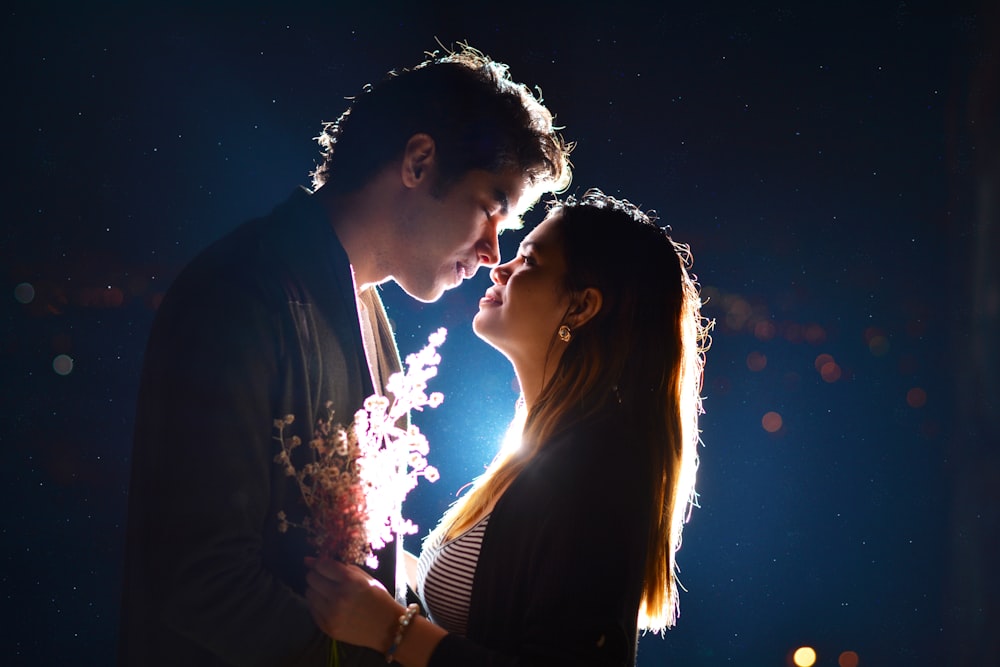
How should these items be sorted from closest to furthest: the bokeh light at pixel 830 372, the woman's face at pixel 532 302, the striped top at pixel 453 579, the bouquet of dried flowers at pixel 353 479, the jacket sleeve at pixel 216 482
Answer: the jacket sleeve at pixel 216 482 → the bouquet of dried flowers at pixel 353 479 → the striped top at pixel 453 579 → the woman's face at pixel 532 302 → the bokeh light at pixel 830 372

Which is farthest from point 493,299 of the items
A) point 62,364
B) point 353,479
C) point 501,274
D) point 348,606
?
point 62,364

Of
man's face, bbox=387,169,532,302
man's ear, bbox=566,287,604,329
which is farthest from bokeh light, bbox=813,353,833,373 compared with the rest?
man's face, bbox=387,169,532,302

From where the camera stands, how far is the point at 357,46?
8.34 ft

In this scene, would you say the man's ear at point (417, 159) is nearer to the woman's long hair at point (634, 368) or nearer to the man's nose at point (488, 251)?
the man's nose at point (488, 251)

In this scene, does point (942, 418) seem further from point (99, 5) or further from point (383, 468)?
point (99, 5)

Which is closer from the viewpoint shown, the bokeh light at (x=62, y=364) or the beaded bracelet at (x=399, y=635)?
the beaded bracelet at (x=399, y=635)

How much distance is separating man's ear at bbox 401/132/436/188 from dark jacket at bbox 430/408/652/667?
0.66 metres

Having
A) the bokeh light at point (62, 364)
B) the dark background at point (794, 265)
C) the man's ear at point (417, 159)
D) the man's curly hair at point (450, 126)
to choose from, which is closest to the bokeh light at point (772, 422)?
the dark background at point (794, 265)

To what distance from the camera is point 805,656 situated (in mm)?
2906

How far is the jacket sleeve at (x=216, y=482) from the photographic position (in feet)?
3.94

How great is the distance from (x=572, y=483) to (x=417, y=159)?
2.61 feet

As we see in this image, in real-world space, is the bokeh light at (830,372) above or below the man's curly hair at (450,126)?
below

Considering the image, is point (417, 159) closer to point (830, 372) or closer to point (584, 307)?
point (584, 307)

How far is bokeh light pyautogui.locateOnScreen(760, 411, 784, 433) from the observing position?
9.53 ft
